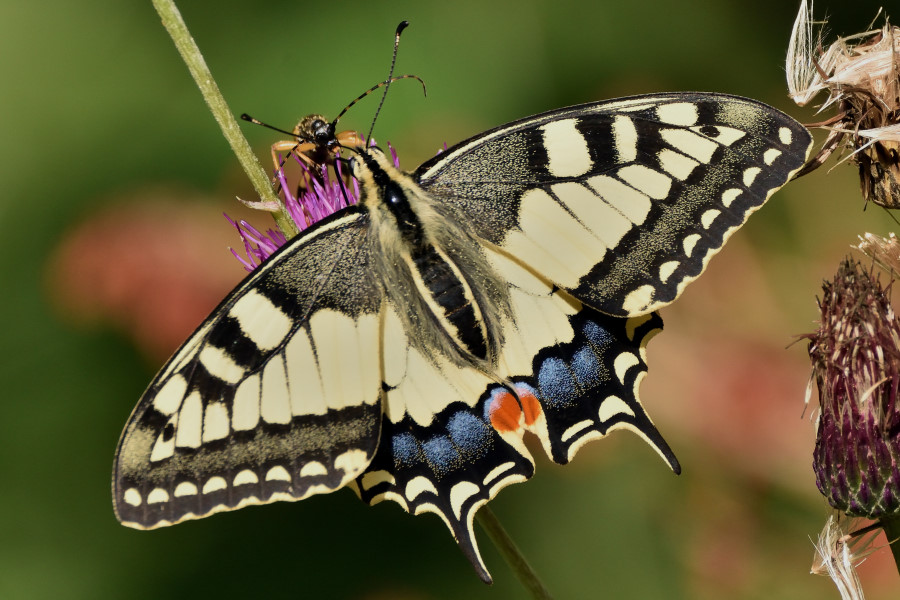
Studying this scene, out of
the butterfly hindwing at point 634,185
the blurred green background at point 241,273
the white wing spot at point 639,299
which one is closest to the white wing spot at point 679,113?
the butterfly hindwing at point 634,185

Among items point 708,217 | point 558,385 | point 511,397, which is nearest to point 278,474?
point 511,397

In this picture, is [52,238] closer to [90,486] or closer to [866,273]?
[90,486]

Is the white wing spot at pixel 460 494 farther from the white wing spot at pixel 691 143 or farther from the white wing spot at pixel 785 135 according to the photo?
the white wing spot at pixel 785 135

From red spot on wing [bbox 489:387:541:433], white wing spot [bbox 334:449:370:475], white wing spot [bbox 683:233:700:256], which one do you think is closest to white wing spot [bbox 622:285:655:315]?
white wing spot [bbox 683:233:700:256]

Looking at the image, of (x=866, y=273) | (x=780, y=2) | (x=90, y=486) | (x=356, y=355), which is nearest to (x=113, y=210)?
(x=90, y=486)

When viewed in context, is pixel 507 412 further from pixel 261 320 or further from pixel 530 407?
pixel 261 320

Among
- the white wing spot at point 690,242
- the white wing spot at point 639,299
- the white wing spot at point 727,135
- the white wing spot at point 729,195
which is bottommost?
the white wing spot at point 639,299

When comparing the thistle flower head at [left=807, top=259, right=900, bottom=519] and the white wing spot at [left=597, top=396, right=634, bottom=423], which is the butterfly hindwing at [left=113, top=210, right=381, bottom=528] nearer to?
the white wing spot at [left=597, top=396, right=634, bottom=423]
